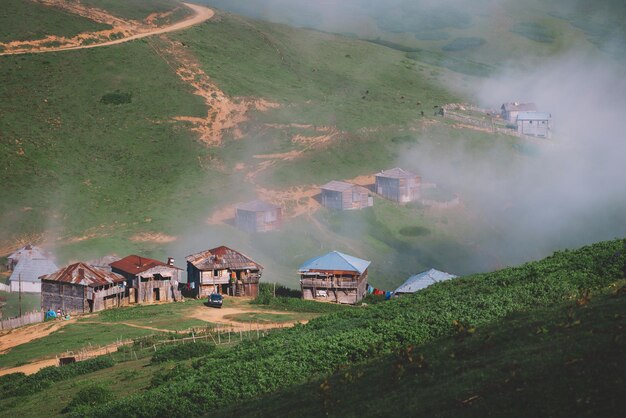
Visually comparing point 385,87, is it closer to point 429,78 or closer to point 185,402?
point 429,78

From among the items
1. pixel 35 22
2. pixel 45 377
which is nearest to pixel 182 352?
pixel 45 377

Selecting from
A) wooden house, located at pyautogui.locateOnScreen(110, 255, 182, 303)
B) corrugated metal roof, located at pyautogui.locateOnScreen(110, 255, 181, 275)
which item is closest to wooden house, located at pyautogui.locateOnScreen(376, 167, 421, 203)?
wooden house, located at pyautogui.locateOnScreen(110, 255, 182, 303)

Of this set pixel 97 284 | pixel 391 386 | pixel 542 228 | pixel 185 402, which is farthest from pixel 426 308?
pixel 542 228

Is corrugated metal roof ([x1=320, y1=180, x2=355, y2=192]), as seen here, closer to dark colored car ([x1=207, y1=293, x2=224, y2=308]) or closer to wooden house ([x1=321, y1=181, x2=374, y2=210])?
wooden house ([x1=321, y1=181, x2=374, y2=210])

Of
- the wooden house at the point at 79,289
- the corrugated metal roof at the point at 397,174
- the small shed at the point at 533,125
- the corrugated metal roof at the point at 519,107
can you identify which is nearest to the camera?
the wooden house at the point at 79,289

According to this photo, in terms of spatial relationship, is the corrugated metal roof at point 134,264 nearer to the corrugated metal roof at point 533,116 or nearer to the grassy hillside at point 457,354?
the grassy hillside at point 457,354

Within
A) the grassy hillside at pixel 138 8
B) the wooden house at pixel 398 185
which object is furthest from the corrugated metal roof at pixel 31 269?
the grassy hillside at pixel 138 8
